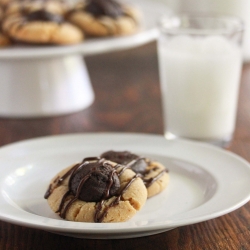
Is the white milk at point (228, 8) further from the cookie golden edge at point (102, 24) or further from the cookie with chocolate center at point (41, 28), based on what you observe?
the cookie with chocolate center at point (41, 28)

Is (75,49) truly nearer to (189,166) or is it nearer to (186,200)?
(189,166)

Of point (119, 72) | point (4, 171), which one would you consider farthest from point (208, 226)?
point (119, 72)

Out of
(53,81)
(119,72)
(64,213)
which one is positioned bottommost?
(119,72)

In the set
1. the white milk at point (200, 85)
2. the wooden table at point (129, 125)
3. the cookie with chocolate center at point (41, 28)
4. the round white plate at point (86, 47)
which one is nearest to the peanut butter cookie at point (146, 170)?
the wooden table at point (129, 125)

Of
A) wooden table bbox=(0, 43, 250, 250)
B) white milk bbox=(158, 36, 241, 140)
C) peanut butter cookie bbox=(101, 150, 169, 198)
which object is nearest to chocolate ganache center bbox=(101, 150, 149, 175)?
peanut butter cookie bbox=(101, 150, 169, 198)

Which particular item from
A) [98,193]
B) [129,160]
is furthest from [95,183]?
[129,160]

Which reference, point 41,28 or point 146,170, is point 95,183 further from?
point 41,28
